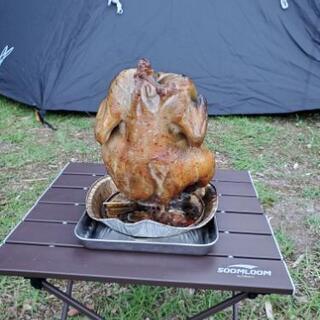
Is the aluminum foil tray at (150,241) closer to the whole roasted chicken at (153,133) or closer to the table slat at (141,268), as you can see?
the table slat at (141,268)

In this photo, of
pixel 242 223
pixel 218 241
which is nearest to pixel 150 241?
pixel 218 241

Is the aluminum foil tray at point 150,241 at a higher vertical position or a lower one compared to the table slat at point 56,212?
higher

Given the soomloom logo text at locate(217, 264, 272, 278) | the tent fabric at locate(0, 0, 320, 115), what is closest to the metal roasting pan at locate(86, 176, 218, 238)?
the soomloom logo text at locate(217, 264, 272, 278)

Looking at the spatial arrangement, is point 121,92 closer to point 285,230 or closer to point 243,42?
point 285,230

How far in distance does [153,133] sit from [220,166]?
1.74 metres

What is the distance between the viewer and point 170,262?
1.16 meters

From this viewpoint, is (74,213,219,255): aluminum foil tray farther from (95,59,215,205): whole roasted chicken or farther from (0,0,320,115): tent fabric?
(0,0,320,115): tent fabric

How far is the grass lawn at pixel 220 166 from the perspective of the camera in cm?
182

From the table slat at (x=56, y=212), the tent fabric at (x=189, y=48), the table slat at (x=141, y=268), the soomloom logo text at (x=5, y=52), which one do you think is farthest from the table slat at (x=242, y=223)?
the soomloom logo text at (x=5, y=52)

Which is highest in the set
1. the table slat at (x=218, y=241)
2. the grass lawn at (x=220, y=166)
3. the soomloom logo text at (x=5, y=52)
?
the table slat at (x=218, y=241)

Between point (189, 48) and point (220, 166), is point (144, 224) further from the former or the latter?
point (189, 48)

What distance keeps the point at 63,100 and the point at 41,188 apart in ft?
3.47

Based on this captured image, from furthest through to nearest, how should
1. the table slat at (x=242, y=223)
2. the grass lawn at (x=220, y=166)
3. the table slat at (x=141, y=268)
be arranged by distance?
the grass lawn at (x=220, y=166), the table slat at (x=242, y=223), the table slat at (x=141, y=268)

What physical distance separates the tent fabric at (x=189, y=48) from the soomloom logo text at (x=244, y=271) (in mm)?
2496
